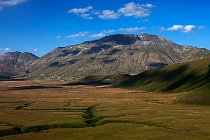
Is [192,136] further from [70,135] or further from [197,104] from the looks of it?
[197,104]

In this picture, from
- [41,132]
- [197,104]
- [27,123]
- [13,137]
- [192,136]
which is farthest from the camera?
[197,104]

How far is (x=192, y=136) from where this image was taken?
8600 centimetres

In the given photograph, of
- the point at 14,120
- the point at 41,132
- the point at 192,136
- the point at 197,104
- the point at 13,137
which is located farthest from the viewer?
the point at 197,104

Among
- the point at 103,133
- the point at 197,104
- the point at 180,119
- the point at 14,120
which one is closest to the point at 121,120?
the point at 180,119

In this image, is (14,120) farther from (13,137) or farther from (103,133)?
(103,133)

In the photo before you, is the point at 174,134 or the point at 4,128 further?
the point at 4,128

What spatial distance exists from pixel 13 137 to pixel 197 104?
11039 centimetres

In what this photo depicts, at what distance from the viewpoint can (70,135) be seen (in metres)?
93.4

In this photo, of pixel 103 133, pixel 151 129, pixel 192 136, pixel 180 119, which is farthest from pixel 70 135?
pixel 180 119

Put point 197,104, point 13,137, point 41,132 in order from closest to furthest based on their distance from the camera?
point 13,137 < point 41,132 < point 197,104

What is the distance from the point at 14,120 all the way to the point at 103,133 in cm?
3909

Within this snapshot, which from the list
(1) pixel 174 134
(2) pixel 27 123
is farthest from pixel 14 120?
(1) pixel 174 134

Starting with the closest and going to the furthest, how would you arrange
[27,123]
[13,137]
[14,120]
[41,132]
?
1. [13,137]
2. [41,132]
3. [27,123]
4. [14,120]

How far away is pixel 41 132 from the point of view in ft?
324
